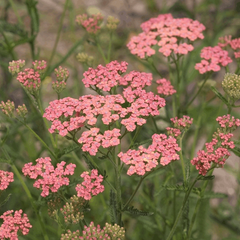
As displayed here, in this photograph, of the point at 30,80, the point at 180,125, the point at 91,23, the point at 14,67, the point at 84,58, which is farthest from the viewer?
the point at 91,23

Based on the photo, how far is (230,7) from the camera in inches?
270

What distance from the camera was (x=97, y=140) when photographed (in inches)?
93.0

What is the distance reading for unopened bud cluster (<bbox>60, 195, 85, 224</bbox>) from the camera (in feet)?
7.89

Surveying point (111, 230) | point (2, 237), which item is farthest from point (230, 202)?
point (2, 237)

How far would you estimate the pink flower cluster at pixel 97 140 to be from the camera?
233 cm

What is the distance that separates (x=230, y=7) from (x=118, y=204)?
5741 mm

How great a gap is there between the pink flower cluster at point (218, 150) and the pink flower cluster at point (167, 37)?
0.96 m

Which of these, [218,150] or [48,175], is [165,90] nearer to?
[218,150]

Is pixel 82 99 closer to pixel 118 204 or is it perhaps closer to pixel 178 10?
pixel 118 204

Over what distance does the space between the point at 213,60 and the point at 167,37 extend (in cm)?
53

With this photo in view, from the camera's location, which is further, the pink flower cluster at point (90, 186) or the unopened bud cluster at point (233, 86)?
the unopened bud cluster at point (233, 86)

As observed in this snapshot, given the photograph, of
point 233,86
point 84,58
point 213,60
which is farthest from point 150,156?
point 84,58

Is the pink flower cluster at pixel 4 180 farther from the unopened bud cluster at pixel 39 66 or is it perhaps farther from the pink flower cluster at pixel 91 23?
the pink flower cluster at pixel 91 23

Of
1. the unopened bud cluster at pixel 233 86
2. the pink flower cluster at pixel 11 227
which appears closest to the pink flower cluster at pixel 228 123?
the unopened bud cluster at pixel 233 86
